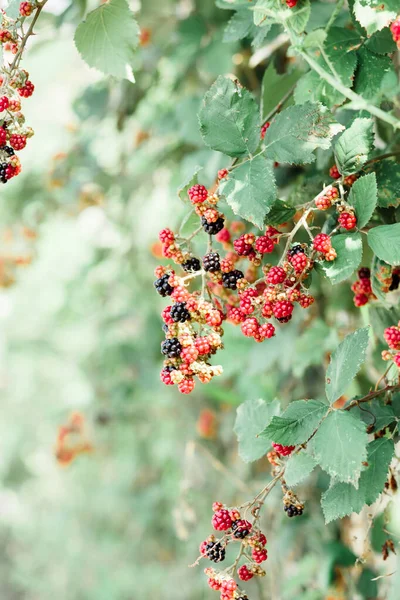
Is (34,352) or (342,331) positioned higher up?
(34,352)

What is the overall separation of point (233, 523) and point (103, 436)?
8.84 feet

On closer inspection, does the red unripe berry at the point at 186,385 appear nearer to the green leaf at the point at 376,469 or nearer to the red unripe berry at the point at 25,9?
the green leaf at the point at 376,469

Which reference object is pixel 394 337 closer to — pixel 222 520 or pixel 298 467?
pixel 298 467

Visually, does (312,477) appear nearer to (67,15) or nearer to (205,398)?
(205,398)

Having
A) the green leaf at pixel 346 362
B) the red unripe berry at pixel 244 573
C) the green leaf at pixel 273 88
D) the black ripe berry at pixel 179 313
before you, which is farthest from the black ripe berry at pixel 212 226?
the red unripe berry at pixel 244 573

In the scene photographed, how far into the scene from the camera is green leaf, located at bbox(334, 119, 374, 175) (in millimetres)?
752

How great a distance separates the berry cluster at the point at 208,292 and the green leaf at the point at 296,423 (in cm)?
9

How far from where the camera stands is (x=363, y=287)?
2.96 feet

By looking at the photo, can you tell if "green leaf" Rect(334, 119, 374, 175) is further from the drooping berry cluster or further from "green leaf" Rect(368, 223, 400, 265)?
the drooping berry cluster

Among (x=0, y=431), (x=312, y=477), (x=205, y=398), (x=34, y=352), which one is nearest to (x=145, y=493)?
(x=205, y=398)

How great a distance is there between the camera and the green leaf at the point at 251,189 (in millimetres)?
746

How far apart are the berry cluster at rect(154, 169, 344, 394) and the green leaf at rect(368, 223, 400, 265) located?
2.0 inches

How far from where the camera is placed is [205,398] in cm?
252

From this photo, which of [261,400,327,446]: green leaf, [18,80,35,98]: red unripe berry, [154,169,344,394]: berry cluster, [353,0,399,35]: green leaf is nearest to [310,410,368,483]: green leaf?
[261,400,327,446]: green leaf
